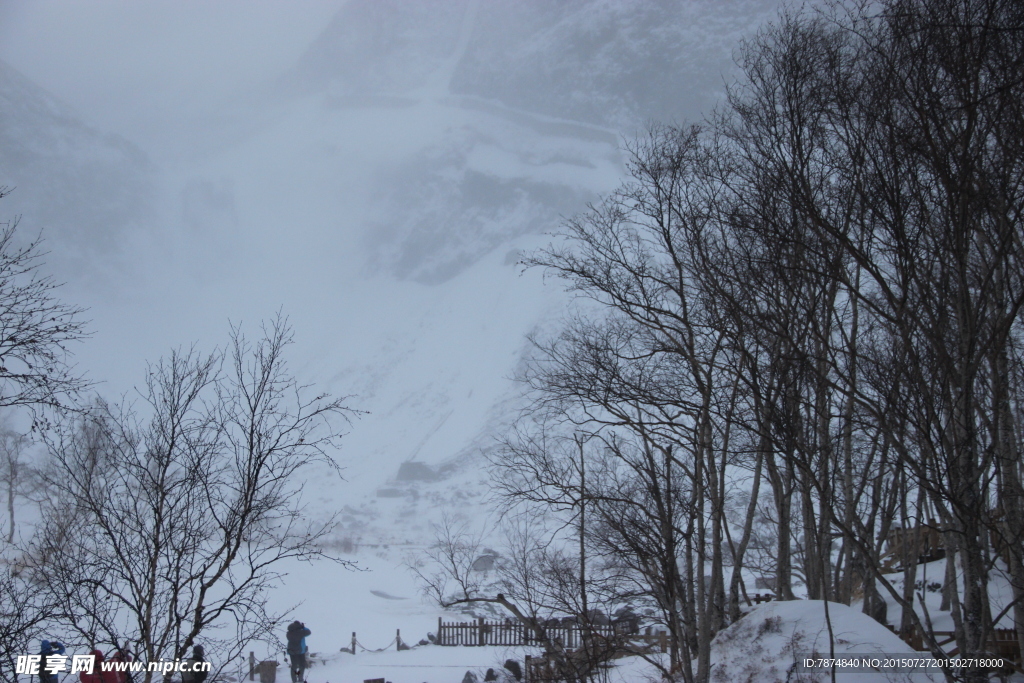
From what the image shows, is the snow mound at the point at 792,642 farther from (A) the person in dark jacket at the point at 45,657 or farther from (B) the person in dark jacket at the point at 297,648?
(B) the person in dark jacket at the point at 297,648

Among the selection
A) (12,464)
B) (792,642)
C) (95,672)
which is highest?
(12,464)

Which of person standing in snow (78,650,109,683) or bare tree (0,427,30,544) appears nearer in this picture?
person standing in snow (78,650,109,683)

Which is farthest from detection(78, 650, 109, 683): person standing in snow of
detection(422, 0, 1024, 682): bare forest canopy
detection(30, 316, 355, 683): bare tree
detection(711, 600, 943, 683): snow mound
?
detection(711, 600, 943, 683): snow mound

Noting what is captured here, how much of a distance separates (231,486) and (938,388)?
5051 mm

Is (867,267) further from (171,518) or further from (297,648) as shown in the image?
(297,648)

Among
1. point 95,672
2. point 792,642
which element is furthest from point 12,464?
point 792,642

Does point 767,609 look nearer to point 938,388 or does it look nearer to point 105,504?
point 938,388

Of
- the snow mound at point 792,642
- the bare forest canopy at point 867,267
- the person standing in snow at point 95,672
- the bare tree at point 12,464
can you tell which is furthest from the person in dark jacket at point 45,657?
the snow mound at point 792,642

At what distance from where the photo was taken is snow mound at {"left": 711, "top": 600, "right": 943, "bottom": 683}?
5.46 metres

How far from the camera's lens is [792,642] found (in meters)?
6.20

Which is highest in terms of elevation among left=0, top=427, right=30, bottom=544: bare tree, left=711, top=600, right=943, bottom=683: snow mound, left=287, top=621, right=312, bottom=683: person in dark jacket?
left=0, top=427, right=30, bottom=544: bare tree

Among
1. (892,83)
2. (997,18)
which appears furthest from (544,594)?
(997,18)

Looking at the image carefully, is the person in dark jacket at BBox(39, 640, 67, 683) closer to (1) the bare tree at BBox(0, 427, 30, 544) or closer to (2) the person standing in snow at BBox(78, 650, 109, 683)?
(2) the person standing in snow at BBox(78, 650, 109, 683)

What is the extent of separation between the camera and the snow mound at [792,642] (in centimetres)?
546
